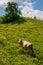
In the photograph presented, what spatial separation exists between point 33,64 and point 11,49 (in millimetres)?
5498

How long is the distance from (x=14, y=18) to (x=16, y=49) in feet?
184

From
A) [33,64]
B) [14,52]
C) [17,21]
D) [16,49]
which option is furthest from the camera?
[17,21]

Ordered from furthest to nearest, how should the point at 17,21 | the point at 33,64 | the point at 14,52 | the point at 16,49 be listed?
the point at 17,21 < the point at 16,49 < the point at 14,52 < the point at 33,64

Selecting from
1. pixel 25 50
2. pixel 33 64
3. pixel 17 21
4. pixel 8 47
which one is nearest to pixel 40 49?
pixel 25 50

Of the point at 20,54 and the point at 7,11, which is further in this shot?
the point at 7,11

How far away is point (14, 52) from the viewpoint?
28766 mm

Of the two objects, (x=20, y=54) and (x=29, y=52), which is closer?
(x=20, y=54)

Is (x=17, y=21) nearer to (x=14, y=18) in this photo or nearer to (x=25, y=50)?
(x=14, y=18)

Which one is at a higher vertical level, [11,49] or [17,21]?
[11,49]

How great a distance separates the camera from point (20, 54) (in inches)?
1147

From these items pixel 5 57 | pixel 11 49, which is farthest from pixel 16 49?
pixel 5 57

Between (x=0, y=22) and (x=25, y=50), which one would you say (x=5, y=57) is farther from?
(x=0, y=22)

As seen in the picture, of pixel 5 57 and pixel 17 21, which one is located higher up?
pixel 5 57

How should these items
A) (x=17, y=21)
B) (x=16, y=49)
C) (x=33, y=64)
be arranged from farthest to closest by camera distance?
(x=17, y=21)
(x=16, y=49)
(x=33, y=64)
